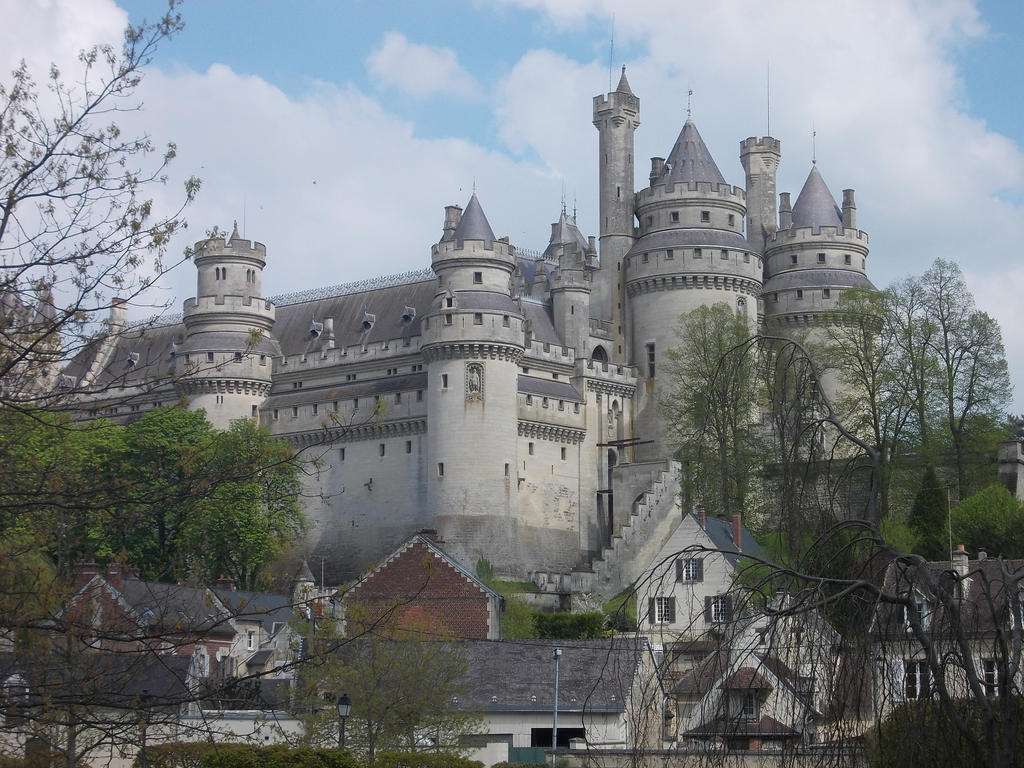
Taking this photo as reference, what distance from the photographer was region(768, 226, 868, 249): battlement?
79438mm

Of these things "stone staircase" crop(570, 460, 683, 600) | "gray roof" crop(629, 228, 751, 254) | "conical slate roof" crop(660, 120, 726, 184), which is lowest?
"stone staircase" crop(570, 460, 683, 600)

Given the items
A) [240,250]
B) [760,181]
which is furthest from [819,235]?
[240,250]

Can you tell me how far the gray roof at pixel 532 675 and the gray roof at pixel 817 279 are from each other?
128 ft

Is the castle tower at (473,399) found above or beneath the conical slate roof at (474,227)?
beneath

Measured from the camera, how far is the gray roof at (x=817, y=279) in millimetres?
78625

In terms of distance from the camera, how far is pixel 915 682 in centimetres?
1448

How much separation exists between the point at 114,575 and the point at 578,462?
105ft

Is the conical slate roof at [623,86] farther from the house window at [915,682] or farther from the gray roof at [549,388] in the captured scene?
the house window at [915,682]

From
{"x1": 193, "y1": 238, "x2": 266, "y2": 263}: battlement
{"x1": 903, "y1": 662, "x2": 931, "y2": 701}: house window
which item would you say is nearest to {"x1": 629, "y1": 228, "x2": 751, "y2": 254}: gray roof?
{"x1": 193, "y1": 238, "x2": 266, "y2": 263}: battlement

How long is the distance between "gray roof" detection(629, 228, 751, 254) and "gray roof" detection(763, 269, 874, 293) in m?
3.60

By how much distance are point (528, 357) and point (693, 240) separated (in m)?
8.90

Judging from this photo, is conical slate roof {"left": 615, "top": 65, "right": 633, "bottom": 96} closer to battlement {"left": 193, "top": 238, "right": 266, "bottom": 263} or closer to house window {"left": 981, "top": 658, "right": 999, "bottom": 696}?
battlement {"left": 193, "top": 238, "right": 266, "bottom": 263}

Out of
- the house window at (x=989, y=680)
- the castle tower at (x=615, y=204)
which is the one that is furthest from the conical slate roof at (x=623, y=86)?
the house window at (x=989, y=680)

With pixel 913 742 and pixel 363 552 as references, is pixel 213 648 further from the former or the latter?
pixel 913 742
